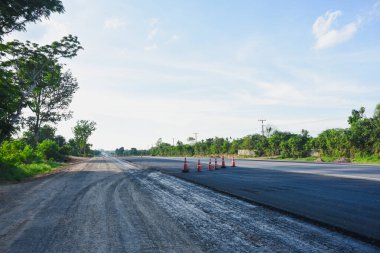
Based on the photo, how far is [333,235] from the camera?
5160mm

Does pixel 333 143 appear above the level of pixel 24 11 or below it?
below

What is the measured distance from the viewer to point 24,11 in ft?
59.7

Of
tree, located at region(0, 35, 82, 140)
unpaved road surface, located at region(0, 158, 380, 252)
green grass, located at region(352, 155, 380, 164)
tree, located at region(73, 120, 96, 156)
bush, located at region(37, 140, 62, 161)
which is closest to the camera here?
unpaved road surface, located at region(0, 158, 380, 252)

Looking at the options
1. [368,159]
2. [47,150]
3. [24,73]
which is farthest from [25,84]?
[368,159]

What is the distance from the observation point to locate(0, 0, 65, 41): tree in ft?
54.6

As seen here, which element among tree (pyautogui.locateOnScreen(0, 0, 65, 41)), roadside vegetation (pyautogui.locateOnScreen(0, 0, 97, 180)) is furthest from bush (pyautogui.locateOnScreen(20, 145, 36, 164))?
tree (pyautogui.locateOnScreen(0, 0, 65, 41))

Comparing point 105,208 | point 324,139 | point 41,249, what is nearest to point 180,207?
point 105,208

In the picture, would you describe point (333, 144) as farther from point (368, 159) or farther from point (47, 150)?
point (47, 150)

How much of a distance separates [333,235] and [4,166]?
19.6 meters

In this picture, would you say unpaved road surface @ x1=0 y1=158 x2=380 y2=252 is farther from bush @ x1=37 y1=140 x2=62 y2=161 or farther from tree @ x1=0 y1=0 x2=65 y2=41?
bush @ x1=37 y1=140 x2=62 y2=161

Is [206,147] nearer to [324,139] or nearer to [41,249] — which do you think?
[324,139]

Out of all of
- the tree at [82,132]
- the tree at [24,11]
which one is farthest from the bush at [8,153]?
the tree at [82,132]

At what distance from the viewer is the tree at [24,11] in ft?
54.6

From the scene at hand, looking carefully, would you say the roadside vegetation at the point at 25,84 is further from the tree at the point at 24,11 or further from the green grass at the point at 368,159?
the green grass at the point at 368,159
